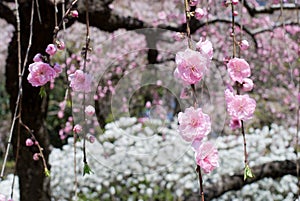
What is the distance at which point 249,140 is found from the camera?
4199 millimetres

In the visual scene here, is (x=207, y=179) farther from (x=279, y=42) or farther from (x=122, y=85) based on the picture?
(x=279, y=42)

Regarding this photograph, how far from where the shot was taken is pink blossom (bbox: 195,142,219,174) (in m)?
0.94

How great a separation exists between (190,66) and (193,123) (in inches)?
3.6

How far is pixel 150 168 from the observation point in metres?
3.80

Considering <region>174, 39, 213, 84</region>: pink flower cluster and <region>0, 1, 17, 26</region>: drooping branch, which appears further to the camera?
<region>0, 1, 17, 26</region>: drooping branch

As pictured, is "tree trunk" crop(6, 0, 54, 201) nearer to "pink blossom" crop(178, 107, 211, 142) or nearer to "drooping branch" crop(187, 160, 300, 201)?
"drooping branch" crop(187, 160, 300, 201)

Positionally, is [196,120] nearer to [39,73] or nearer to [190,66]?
[190,66]

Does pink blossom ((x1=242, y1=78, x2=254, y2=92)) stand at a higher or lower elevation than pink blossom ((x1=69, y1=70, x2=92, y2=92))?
lower

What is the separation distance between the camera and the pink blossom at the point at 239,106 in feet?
3.36

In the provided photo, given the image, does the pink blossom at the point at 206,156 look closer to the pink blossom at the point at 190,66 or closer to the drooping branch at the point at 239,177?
the pink blossom at the point at 190,66

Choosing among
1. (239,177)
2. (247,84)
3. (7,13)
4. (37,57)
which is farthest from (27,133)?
(247,84)

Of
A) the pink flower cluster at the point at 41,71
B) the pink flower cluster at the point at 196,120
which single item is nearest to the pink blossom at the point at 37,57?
the pink flower cluster at the point at 41,71

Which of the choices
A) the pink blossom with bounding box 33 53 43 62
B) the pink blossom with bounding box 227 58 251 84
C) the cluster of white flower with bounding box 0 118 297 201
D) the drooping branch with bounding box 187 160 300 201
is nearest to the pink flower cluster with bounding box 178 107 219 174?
the pink blossom with bounding box 227 58 251 84

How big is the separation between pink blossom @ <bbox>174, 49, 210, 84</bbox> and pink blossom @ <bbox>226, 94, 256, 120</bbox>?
0.10 metres
